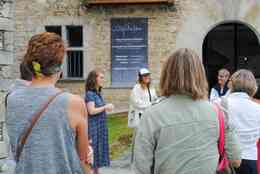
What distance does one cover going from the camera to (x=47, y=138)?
357cm

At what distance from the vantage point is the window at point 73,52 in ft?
62.8

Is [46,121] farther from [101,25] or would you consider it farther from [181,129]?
[101,25]

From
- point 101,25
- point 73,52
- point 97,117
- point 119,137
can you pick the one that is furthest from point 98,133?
point 73,52

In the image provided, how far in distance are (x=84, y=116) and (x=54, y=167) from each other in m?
0.36

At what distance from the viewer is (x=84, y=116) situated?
11.9ft

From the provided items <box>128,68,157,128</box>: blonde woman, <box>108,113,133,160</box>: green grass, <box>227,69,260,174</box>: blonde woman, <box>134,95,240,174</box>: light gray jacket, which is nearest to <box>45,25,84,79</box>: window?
<box>108,113,133,160</box>: green grass

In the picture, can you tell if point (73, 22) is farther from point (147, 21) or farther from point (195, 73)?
point (195, 73)

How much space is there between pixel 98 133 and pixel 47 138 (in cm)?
459

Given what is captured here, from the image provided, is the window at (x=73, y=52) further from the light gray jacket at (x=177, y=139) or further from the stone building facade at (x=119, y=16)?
the light gray jacket at (x=177, y=139)

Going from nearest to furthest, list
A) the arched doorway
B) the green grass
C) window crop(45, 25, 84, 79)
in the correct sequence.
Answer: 1. the green grass
2. window crop(45, 25, 84, 79)
3. the arched doorway

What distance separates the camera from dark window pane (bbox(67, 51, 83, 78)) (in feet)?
63.1

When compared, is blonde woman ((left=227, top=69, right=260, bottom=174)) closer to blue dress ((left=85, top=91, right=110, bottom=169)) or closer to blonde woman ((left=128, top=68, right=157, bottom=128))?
blue dress ((left=85, top=91, right=110, bottom=169))

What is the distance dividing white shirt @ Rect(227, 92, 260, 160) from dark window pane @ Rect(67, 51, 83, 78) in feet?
45.9

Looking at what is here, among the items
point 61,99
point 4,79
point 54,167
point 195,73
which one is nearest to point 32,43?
point 61,99
